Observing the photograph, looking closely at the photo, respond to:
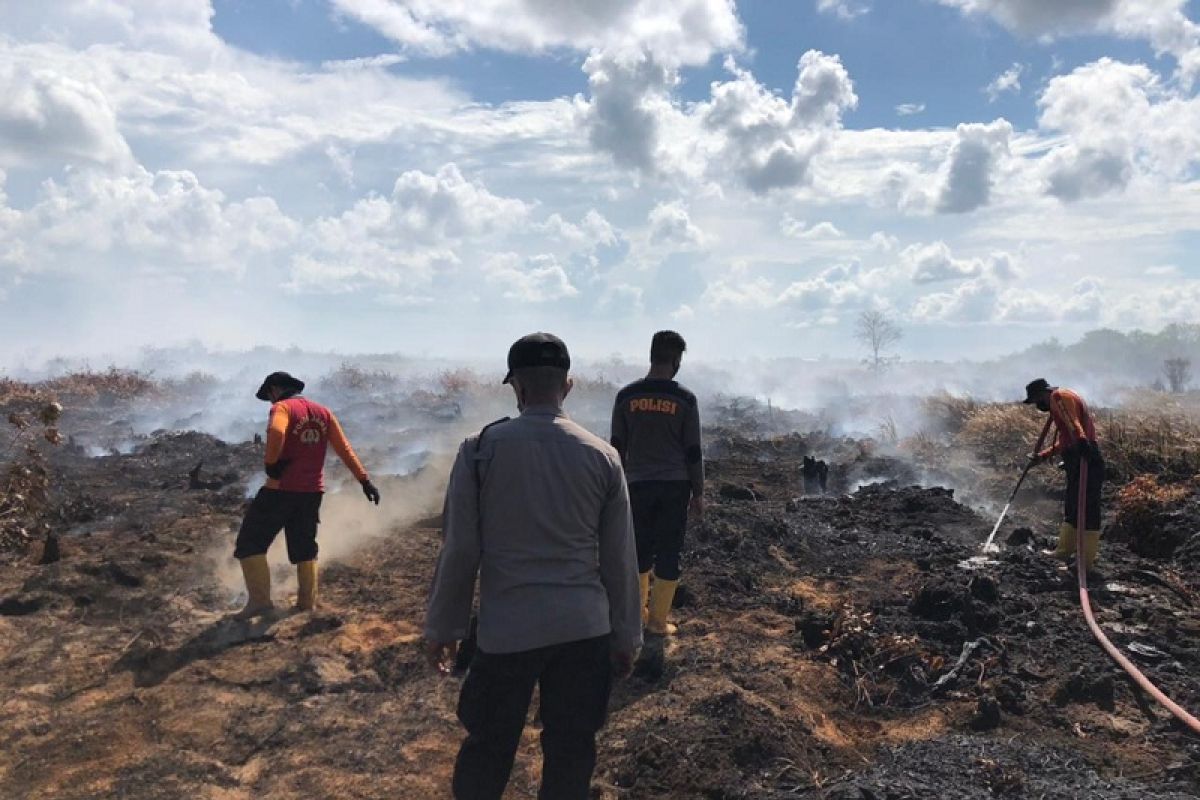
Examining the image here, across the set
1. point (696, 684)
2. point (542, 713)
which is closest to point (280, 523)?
point (696, 684)

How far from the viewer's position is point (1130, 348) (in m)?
81.6

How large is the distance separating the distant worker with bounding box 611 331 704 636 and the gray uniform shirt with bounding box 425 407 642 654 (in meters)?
2.48

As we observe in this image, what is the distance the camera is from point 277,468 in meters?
5.84

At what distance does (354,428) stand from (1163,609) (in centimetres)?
1732

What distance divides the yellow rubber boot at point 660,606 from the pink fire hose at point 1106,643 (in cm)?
285

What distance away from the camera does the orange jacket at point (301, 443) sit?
5777mm

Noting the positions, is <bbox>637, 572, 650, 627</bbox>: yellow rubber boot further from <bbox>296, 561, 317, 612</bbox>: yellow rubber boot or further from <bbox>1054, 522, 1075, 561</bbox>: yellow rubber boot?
<bbox>1054, 522, 1075, 561</bbox>: yellow rubber boot

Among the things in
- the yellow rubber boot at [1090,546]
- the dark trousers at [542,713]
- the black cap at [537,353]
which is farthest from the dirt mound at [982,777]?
the yellow rubber boot at [1090,546]

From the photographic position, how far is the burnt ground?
3.87 m

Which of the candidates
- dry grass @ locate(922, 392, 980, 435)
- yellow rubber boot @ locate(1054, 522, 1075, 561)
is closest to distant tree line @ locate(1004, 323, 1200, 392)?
dry grass @ locate(922, 392, 980, 435)

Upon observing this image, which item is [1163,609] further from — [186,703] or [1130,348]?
[1130,348]

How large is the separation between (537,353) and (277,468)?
385 centimetres

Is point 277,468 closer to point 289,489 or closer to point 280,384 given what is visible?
point 289,489

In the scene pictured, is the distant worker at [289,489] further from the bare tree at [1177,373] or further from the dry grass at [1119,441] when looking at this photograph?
the bare tree at [1177,373]
